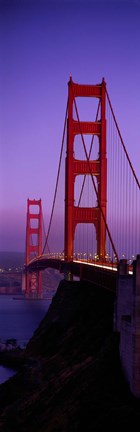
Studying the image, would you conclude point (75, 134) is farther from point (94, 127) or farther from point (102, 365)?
point (102, 365)

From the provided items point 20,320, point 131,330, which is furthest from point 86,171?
point 20,320

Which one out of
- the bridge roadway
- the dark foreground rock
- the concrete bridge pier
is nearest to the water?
the dark foreground rock

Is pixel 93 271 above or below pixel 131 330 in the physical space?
above

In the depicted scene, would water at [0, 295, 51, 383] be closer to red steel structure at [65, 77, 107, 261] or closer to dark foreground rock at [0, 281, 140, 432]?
dark foreground rock at [0, 281, 140, 432]

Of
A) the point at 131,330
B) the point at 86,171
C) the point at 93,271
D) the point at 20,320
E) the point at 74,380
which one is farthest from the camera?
the point at 20,320

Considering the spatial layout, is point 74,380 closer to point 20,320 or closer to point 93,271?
point 93,271
